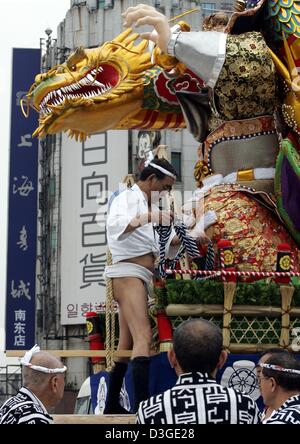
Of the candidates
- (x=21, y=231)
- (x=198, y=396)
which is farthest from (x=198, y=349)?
(x=21, y=231)

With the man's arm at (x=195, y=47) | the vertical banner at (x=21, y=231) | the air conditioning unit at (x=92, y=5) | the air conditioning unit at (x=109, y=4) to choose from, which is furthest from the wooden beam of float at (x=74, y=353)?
the air conditioning unit at (x=92, y=5)

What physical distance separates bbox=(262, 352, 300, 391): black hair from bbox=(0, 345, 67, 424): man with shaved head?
87cm

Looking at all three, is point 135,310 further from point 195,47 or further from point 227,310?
point 195,47

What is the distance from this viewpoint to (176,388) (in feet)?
13.4

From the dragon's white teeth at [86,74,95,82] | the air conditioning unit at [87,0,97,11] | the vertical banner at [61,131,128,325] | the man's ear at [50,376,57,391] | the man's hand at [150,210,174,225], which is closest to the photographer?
the man's ear at [50,376,57,391]

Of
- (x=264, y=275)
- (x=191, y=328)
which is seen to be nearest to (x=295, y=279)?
(x=264, y=275)

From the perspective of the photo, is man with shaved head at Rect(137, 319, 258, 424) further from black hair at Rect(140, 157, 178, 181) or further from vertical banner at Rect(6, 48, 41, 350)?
vertical banner at Rect(6, 48, 41, 350)

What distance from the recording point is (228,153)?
6.92m

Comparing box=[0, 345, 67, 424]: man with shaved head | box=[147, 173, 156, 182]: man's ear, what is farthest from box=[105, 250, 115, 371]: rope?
box=[0, 345, 67, 424]: man with shaved head

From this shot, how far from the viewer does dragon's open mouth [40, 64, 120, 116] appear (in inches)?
280

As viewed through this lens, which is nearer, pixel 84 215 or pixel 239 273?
pixel 239 273

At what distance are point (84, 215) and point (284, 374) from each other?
23.2 metres

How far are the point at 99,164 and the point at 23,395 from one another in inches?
911
